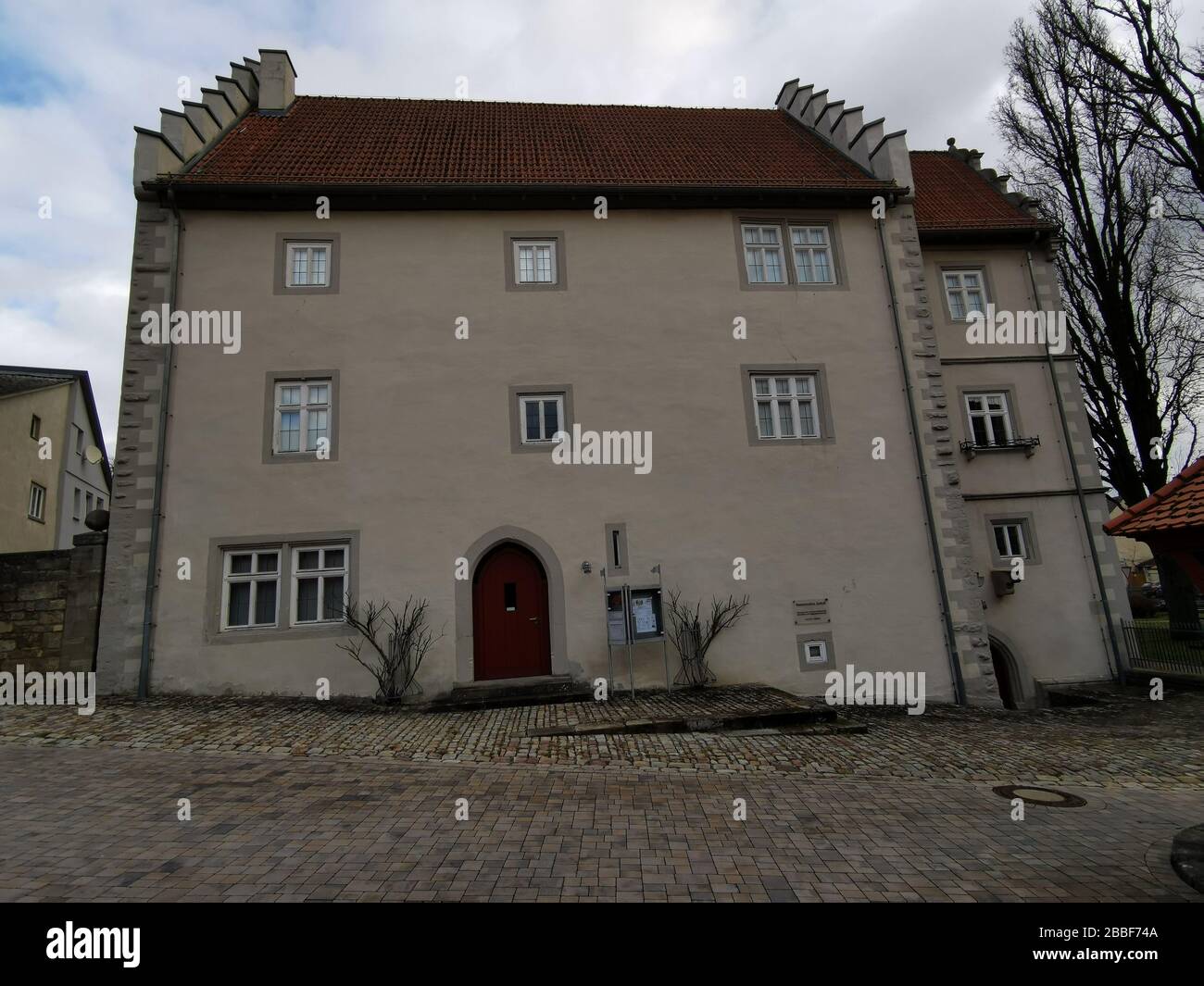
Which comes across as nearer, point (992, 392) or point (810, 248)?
point (810, 248)

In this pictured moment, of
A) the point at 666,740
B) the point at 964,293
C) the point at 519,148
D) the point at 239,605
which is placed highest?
the point at 519,148

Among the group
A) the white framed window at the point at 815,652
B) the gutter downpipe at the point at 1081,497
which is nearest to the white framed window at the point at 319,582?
the white framed window at the point at 815,652

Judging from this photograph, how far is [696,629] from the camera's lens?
1144cm

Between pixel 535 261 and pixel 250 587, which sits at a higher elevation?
pixel 535 261

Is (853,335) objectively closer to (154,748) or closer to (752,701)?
(752,701)

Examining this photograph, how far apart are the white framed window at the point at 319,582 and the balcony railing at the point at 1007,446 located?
13.4 metres

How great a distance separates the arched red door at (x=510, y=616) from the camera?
11.3 meters

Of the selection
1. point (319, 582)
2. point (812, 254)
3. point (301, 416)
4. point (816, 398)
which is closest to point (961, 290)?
point (812, 254)

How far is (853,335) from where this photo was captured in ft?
43.0

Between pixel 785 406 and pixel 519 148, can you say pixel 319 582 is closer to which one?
pixel 785 406

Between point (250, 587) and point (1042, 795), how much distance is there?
1152 centimetres

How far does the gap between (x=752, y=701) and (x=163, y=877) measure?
789 centimetres

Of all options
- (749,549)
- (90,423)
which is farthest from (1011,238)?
(90,423)
